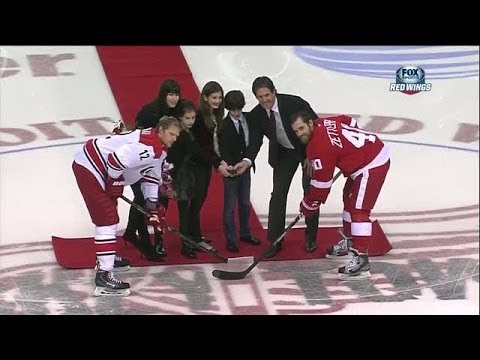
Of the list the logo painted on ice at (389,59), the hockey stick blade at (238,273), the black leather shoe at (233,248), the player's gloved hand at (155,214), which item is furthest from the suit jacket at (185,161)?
the logo painted on ice at (389,59)

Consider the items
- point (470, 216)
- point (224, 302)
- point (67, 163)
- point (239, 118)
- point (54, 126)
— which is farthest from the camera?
point (54, 126)

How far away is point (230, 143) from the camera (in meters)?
5.12

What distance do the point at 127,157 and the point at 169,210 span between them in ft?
3.38

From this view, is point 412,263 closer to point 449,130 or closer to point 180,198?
point 180,198

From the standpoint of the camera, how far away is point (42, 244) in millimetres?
5375

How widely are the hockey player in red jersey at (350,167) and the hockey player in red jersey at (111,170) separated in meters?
0.62

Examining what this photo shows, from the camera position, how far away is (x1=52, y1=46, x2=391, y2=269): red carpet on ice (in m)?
5.21

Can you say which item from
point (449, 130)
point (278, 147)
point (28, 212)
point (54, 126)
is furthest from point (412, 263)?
point (54, 126)

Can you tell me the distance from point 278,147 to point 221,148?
11.9 inches

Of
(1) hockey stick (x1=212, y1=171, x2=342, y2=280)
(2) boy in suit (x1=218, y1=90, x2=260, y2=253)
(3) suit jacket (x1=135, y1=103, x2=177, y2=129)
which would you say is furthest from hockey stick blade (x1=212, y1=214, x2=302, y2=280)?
(3) suit jacket (x1=135, y1=103, x2=177, y2=129)

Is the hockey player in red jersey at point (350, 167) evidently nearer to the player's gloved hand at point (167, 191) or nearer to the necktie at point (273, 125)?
the necktie at point (273, 125)

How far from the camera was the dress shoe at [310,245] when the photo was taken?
5273 millimetres

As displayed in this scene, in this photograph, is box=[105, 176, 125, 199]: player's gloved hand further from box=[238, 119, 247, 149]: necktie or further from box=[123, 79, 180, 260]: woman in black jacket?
box=[238, 119, 247, 149]: necktie

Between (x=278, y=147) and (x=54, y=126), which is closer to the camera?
(x=278, y=147)
